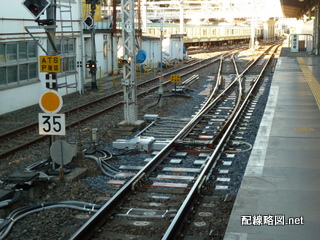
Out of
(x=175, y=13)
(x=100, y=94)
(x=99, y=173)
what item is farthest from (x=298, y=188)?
(x=175, y=13)

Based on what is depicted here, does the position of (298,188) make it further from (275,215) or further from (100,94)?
(100,94)

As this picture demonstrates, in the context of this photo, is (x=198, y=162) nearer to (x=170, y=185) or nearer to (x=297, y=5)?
(x=170, y=185)

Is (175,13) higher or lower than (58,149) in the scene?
higher

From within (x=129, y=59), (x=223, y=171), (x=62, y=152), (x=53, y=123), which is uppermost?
(x=129, y=59)

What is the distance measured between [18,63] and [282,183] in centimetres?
1069

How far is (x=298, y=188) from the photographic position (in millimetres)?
7496

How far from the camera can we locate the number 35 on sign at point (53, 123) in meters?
8.47

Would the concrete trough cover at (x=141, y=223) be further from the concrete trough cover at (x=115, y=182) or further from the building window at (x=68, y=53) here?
the building window at (x=68, y=53)

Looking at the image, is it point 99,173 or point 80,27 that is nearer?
point 99,173

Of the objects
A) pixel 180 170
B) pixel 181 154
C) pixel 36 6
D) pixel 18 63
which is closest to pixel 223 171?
pixel 180 170

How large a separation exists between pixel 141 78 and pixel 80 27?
243 inches

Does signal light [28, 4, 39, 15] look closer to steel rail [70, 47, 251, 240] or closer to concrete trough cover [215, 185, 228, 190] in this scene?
steel rail [70, 47, 251, 240]

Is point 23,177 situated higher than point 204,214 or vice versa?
point 23,177

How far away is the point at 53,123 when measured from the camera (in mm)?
8516
